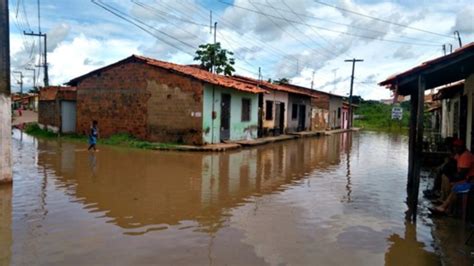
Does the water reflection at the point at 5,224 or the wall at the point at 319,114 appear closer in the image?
the water reflection at the point at 5,224

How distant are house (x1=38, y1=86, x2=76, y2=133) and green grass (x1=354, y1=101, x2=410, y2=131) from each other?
37975 millimetres

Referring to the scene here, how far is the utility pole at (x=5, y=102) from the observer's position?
1006 centimetres

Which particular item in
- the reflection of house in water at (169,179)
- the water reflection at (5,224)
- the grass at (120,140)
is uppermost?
the grass at (120,140)

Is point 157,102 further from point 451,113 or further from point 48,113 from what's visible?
point 451,113

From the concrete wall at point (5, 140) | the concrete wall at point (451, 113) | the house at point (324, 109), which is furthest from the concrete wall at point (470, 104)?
the house at point (324, 109)

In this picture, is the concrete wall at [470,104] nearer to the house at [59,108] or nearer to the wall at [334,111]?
the house at [59,108]

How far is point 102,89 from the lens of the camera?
22625 millimetres

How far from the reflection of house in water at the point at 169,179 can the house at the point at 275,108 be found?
9.50 meters

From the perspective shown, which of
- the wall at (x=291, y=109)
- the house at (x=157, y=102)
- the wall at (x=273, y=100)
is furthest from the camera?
the wall at (x=291, y=109)

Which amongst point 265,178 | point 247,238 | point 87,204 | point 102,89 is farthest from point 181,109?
point 247,238

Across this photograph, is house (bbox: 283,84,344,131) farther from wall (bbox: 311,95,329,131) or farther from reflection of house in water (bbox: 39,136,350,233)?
reflection of house in water (bbox: 39,136,350,233)

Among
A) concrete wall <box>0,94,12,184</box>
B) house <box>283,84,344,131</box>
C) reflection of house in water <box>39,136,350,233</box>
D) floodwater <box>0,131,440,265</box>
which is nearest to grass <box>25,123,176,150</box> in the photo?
reflection of house in water <box>39,136,350,233</box>

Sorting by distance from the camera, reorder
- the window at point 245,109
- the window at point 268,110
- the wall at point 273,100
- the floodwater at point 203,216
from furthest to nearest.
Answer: the window at point 268,110, the wall at point 273,100, the window at point 245,109, the floodwater at point 203,216

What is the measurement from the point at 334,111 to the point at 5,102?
41.2 m
